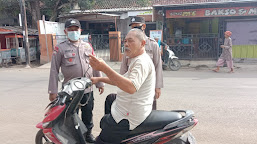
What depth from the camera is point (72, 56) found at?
3.15 m

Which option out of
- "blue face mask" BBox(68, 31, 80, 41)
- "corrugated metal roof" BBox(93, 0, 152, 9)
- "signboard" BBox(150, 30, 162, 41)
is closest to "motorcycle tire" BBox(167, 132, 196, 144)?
"blue face mask" BBox(68, 31, 80, 41)

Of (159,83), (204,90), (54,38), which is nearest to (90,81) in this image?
(159,83)

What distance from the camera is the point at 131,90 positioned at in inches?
73.4

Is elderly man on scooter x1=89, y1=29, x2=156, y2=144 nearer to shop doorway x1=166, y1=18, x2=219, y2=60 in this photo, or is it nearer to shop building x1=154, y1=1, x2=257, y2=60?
shop building x1=154, y1=1, x2=257, y2=60

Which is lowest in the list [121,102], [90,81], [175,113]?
[175,113]

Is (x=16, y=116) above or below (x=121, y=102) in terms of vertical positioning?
below

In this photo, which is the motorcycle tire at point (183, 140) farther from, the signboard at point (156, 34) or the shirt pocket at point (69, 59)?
the signboard at point (156, 34)

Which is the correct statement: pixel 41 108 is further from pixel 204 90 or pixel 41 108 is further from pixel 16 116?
pixel 204 90

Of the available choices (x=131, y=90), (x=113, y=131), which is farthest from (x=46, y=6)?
(x=131, y=90)

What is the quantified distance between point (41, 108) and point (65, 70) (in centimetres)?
237

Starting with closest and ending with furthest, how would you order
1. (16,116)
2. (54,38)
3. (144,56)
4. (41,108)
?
1. (144,56)
2. (16,116)
3. (41,108)
4. (54,38)

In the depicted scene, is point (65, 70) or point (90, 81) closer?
point (90, 81)

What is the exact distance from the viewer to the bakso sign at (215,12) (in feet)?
40.1

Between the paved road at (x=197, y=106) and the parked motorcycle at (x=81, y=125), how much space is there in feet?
4.27
